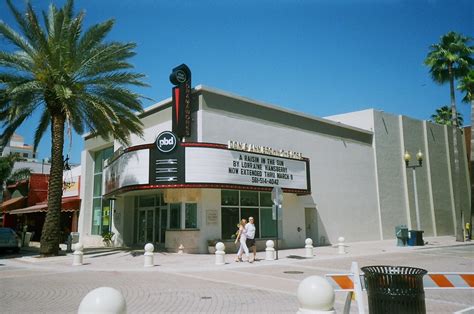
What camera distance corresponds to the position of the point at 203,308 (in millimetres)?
7895

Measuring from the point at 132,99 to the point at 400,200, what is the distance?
75.8ft

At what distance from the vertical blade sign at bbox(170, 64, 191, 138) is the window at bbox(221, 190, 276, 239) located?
3990mm

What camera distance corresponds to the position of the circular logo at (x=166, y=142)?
63.8 ft

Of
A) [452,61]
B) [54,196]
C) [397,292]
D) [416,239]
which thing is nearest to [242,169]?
[54,196]

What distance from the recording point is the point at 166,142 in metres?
19.6

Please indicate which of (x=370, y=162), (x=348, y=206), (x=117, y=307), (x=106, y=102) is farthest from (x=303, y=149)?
(x=117, y=307)

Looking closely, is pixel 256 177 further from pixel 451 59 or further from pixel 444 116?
pixel 444 116

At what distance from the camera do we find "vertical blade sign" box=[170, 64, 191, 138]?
832 inches

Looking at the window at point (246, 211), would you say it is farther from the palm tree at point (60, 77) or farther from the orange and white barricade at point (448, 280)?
the orange and white barricade at point (448, 280)

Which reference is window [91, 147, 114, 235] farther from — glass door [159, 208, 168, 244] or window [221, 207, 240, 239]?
window [221, 207, 240, 239]

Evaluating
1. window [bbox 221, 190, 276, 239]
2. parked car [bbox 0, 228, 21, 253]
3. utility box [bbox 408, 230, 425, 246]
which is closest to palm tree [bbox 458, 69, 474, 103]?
utility box [bbox 408, 230, 425, 246]

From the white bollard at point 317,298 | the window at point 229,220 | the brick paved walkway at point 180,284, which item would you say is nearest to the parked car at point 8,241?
the brick paved walkway at point 180,284

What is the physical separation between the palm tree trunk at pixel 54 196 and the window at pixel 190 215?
19.9 ft

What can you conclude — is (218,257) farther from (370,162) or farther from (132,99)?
(370,162)
